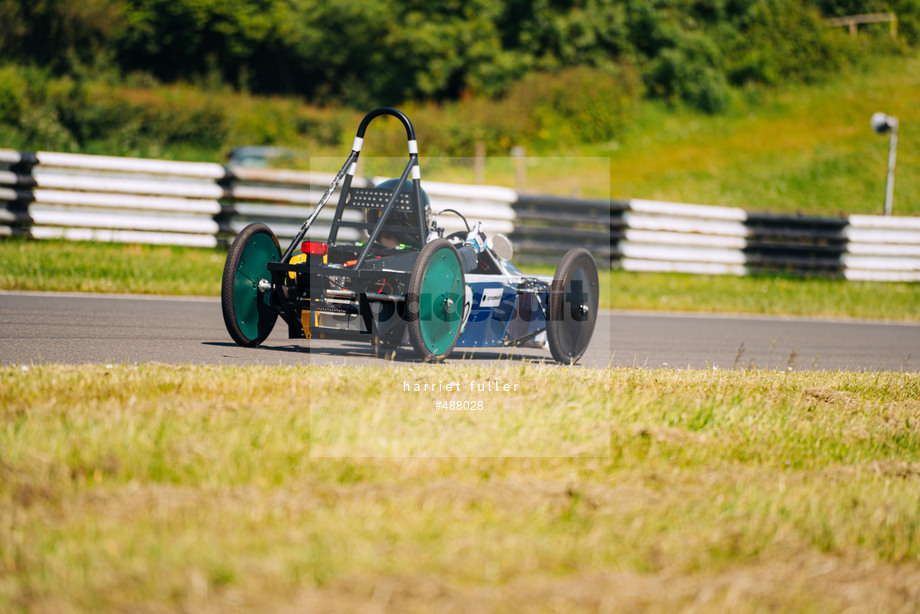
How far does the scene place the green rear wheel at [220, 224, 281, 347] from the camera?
5891 mm

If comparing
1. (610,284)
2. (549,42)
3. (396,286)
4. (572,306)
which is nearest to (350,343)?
(396,286)

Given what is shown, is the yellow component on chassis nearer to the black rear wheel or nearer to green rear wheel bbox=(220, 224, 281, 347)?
green rear wheel bbox=(220, 224, 281, 347)

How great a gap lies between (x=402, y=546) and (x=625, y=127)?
27.4 m

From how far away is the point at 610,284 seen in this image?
13.3 m

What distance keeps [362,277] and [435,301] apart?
0.48 meters

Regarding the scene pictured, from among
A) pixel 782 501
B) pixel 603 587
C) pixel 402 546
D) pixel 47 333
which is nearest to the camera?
pixel 603 587

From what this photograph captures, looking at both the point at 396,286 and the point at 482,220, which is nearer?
the point at 396,286

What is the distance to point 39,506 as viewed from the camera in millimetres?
2930

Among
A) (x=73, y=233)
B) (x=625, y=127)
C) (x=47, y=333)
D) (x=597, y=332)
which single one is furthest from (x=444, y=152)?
(x=47, y=333)

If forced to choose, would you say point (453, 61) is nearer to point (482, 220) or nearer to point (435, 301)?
point (482, 220)

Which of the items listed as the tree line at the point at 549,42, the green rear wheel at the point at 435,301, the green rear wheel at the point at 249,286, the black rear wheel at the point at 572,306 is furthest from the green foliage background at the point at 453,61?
the green rear wheel at the point at 435,301

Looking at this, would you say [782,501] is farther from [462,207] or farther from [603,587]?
[462,207]

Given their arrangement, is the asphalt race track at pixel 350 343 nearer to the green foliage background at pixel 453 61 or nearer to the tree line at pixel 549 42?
the green foliage background at pixel 453 61

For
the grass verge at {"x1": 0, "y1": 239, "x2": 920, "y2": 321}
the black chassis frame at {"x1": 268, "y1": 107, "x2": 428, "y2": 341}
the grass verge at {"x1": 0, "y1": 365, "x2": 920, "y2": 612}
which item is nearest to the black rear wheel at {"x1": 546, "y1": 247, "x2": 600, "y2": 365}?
the black chassis frame at {"x1": 268, "y1": 107, "x2": 428, "y2": 341}
